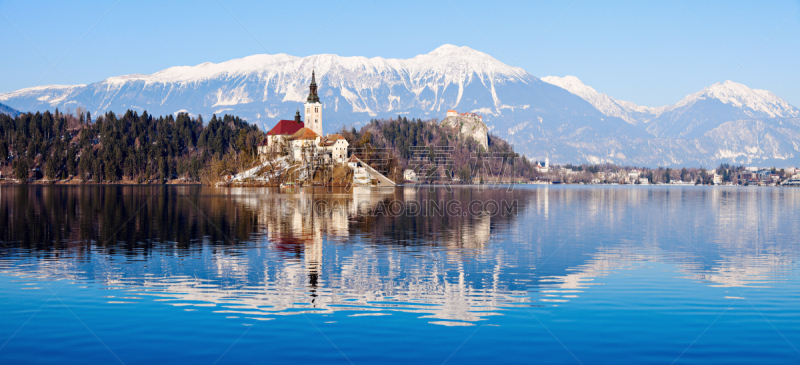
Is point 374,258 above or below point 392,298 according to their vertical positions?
above

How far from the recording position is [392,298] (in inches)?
944

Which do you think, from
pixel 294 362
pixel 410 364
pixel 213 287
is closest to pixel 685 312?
pixel 410 364

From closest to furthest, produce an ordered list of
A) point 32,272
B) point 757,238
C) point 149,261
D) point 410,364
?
point 410,364
point 32,272
point 149,261
point 757,238

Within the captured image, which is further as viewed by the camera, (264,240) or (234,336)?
(264,240)

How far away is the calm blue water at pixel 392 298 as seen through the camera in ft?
57.1

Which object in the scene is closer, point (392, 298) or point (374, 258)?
point (392, 298)

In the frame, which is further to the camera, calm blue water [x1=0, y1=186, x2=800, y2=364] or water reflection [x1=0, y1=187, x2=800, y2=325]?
water reflection [x1=0, y1=187, x2=800, y2=325]

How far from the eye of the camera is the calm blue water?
57.1ft

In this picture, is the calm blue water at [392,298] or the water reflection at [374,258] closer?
the calm blue water at [392,298]

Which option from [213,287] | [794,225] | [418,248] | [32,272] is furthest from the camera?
[794,225]

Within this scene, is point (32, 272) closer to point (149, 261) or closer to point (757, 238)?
point (149, 261)

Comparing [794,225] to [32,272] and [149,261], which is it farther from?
[32,272]

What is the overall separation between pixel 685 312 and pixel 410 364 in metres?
12.2

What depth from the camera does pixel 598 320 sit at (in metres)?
Result: 20.7
